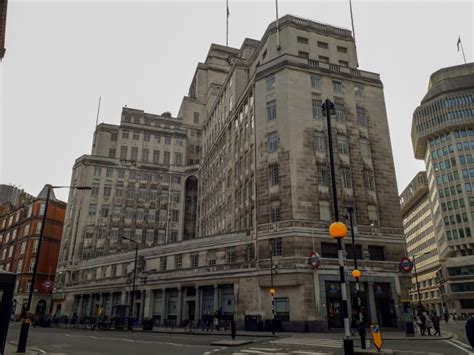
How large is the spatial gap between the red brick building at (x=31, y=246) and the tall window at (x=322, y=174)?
177 ft

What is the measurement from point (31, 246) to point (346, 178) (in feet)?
201

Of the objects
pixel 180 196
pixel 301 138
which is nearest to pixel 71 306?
pixel 180 196

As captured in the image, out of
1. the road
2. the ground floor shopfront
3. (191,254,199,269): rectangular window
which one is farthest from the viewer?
(191,254,199,269): rectangular window

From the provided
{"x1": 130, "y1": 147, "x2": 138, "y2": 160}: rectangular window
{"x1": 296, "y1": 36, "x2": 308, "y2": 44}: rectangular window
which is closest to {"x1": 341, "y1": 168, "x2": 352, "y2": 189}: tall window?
{"x1": 296, "y1": 36, "x2": 308, "y2": 44}: rectangular window

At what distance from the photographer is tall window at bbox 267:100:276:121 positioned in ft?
139

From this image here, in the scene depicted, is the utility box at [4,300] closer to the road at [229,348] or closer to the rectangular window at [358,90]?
the road at [229,348]

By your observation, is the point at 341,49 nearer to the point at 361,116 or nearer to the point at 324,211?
the point at 361,116

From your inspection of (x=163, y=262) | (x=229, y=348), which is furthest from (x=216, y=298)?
(x=229, y=348)

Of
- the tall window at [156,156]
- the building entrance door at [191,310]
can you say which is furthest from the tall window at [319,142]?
the tall window at [156,156]

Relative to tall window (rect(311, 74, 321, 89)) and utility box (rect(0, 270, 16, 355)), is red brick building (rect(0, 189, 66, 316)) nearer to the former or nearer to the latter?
tall window (rect(311, 74, 321, 89))

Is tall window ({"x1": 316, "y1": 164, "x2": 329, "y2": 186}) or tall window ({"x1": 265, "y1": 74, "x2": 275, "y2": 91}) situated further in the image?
tall window ({"x1": 265, "y1": 74, "x2": 275, "y2": 91})

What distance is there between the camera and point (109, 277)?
179ft

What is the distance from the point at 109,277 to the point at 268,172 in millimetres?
30414

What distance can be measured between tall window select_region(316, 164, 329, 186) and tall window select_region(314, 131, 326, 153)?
1.87m
